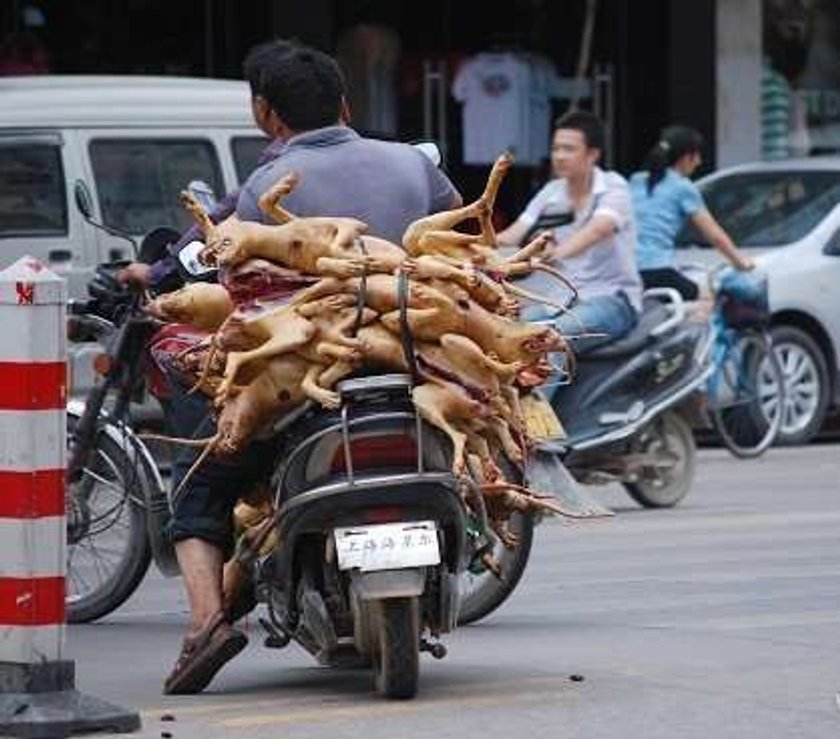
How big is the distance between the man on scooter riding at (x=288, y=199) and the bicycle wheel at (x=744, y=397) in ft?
27.5

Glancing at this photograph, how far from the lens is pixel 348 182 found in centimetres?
875

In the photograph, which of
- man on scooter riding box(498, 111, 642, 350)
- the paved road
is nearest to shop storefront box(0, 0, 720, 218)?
man on scooter riding box(498, 111, 642, 350)

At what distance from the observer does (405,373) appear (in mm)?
8328

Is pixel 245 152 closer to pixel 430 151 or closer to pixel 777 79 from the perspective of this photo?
pixel 430 151

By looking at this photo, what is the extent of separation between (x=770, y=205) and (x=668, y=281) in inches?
112

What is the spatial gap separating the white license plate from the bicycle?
28.6ft

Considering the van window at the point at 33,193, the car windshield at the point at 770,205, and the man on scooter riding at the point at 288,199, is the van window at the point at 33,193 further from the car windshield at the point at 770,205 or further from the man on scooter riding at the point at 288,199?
the man on scooter riding at the point at 288,199

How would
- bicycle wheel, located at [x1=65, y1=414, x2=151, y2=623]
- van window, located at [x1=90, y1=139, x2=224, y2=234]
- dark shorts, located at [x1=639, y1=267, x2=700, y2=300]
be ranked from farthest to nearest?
dark shorts, located at [x1=639, y1=267, x2=700, y2=300], van window, located at [x1=90, y1=139, x2=224, y2=234], bicycle wheel, located at [x1=65, y1=414, x2=151, y2=623]

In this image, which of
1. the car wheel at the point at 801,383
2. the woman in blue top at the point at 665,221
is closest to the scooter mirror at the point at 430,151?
the woman in blue top at the point at 665,221

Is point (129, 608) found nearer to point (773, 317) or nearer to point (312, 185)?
point (312, 185)

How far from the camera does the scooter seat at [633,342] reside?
1394 centimetres

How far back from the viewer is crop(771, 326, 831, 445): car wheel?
18.3m

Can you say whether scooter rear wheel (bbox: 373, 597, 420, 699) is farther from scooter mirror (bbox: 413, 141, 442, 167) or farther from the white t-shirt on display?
the white t-shirt on display

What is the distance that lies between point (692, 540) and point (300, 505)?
489 centimetres
